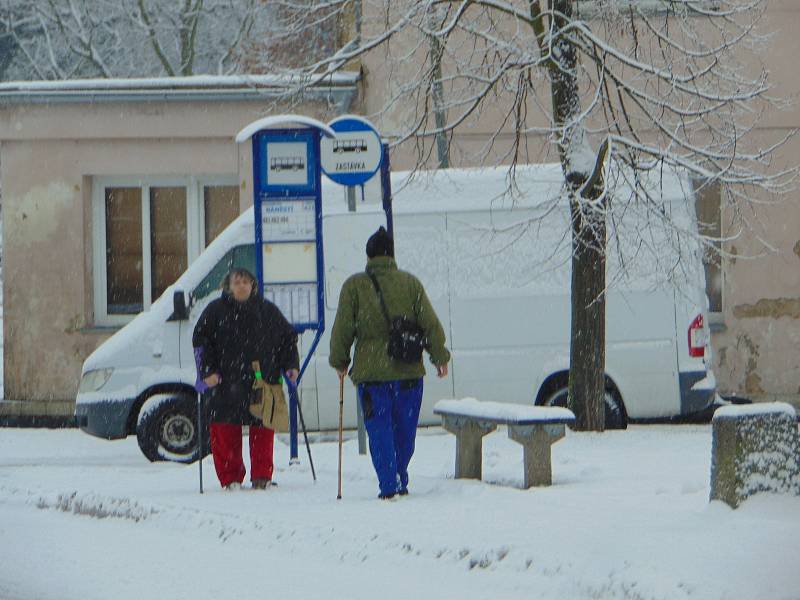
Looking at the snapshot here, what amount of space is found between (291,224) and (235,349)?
1.73 metres

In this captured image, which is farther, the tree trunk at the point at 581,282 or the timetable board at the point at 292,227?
the tree trunk at the point at 581,282

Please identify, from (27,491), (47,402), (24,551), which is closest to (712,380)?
(27,491)

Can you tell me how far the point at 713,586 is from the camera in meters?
6.82

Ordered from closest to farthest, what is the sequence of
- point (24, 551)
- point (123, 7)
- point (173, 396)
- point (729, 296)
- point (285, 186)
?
point (24, 551)
point (285, 186)
point (173, 396)
point (729, 296)
point (123, 7)

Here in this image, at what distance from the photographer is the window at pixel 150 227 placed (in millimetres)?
20969

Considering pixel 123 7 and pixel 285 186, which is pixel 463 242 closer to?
pixel 285 186

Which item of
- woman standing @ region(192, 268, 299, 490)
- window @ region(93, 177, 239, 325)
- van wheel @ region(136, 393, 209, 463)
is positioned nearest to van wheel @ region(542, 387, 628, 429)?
van wheel @ region(136, 393, 209, 463)

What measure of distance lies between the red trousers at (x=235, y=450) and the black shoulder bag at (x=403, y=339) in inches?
54.9

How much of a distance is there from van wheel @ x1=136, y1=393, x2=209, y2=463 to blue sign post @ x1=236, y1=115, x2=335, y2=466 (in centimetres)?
183

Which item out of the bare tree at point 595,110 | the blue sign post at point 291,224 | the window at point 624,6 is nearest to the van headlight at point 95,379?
the blue sign post at point 291,224

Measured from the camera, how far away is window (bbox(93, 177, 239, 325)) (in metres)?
21.0

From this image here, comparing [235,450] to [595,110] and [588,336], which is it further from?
[595,110]

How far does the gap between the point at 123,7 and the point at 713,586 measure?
3277 cm

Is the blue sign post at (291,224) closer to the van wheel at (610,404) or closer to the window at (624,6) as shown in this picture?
the window at (624,6)
